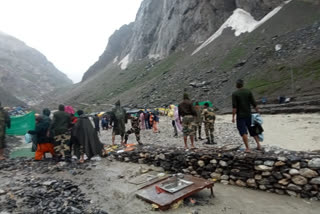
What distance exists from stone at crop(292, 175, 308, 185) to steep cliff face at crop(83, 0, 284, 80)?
47840 mm

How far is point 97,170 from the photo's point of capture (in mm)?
8664

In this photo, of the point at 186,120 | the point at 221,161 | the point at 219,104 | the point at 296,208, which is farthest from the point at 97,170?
the point at 219,104

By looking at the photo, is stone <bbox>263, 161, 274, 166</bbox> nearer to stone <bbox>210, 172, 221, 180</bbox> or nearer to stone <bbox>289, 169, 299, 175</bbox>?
stone <bbox>289, 169, 299, 175</bbox>

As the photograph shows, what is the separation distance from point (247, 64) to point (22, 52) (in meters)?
197

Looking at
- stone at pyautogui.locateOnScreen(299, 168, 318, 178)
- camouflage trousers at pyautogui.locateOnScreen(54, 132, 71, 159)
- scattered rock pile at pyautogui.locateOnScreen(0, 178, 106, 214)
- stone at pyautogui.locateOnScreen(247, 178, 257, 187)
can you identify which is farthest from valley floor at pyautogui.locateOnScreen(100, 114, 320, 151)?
camouflage trousers at pyautogui.locateOnScreen(54, 132, 71, 159)

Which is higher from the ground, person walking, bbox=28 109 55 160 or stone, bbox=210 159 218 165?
person walking, bbox=28 109 55 160

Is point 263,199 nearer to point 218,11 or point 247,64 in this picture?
point 247,64

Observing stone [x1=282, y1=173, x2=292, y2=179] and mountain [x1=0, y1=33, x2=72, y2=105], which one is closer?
stone [x1=282, y1=173, x2=292, y2=179]

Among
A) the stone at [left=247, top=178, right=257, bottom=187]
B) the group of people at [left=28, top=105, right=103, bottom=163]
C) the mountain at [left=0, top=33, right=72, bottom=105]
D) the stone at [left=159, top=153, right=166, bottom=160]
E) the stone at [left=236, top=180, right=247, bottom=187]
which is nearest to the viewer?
the stone at [left=247, top=178, right=257, bottom=187]

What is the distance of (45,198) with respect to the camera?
243 inches

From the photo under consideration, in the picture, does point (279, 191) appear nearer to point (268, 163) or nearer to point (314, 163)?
point (268, 163)

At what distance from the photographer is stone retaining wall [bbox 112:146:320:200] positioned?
5.63 meters

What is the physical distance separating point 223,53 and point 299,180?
39333mm

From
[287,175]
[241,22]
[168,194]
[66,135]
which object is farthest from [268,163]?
[241,22]
